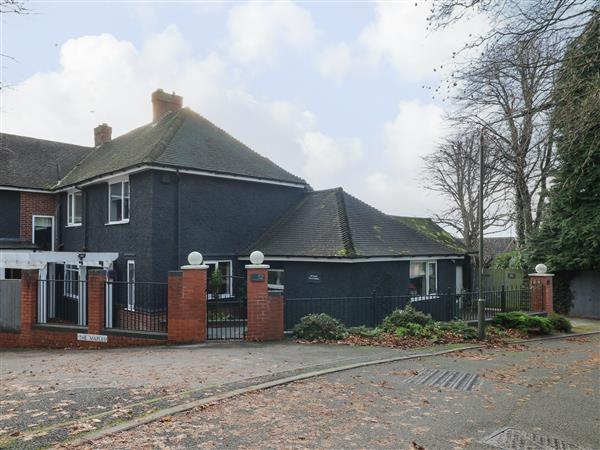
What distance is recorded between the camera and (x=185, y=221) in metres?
16.8

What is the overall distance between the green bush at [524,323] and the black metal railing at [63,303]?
12648 mm

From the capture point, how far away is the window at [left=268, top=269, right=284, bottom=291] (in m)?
16.7

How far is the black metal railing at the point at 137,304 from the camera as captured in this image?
1377 cm

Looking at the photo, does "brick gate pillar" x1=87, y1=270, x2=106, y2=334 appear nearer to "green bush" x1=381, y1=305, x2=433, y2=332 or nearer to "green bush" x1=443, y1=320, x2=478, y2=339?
"green bush" x1=381, y1=305, x2=433, y2=332

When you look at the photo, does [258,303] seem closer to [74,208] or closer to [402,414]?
[402,414]

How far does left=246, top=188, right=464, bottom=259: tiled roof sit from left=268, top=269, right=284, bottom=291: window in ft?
2.31

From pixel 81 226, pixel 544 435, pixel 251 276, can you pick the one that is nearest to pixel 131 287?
pixel 81 226

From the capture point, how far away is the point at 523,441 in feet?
17.4

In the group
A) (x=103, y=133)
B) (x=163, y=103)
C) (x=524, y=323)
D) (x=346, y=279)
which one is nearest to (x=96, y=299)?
(x=346, y=279)

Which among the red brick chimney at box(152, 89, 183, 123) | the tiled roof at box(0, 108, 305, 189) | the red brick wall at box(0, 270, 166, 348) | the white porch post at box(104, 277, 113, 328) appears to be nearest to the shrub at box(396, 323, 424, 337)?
the red brick wall at box(0, 270, 166, 348)

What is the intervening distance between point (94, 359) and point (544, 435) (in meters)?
8.74

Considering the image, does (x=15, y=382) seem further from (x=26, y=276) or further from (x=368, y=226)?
(x=368, y=226)

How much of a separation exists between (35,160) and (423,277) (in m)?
19.0

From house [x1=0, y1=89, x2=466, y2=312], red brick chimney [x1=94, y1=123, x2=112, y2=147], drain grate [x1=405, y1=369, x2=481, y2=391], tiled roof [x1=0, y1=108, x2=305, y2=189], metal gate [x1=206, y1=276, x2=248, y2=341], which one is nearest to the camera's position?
drain grate [x1=405, y1=369, x2=481, y2=391]
